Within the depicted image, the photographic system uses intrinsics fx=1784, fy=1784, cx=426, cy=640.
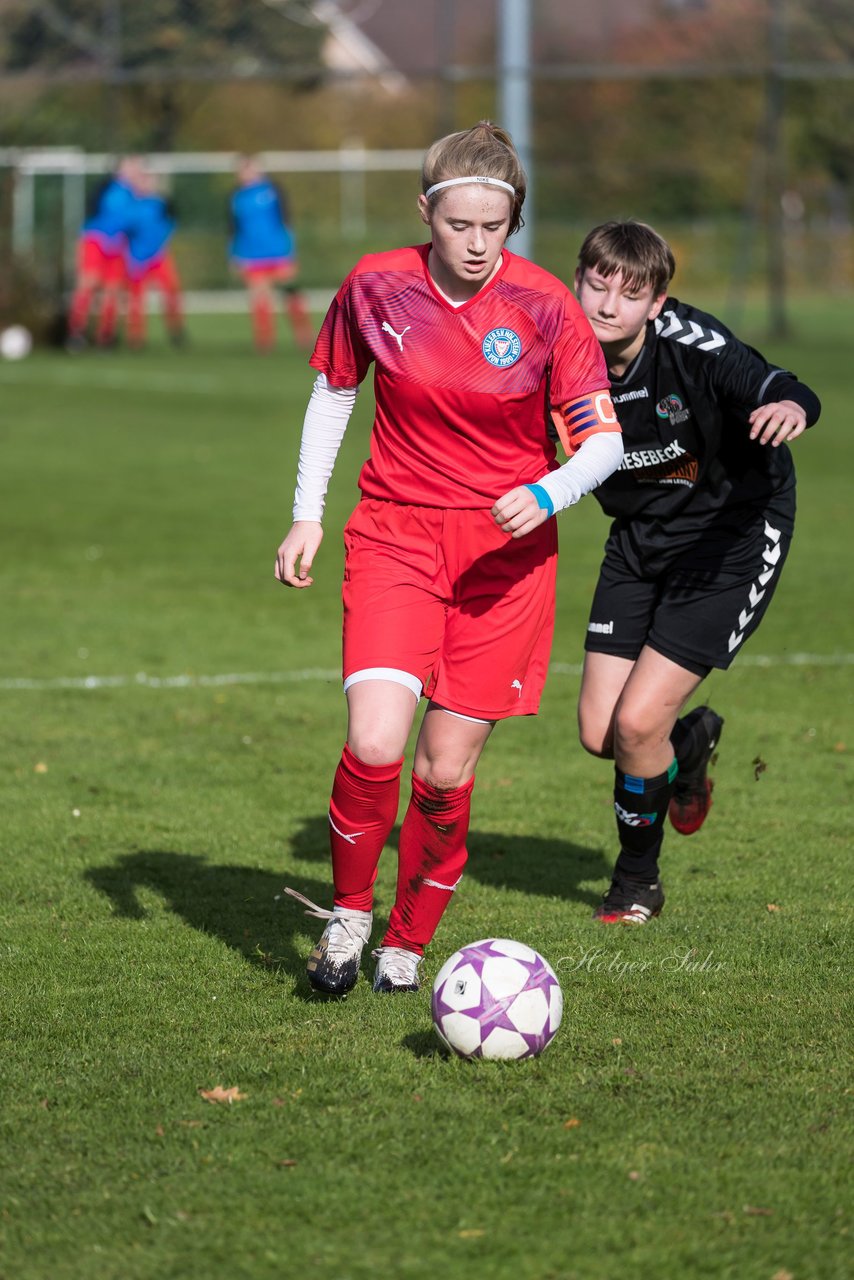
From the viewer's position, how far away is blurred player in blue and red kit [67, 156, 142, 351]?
A: 25500mm

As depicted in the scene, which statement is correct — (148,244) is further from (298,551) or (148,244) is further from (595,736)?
(298,551)

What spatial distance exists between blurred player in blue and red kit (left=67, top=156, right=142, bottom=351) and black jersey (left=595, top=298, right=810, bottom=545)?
21.5 metres

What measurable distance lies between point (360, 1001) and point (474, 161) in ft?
6.65

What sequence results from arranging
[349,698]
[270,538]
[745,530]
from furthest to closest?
1. [270,538]
2. [745,530]
3. [349,698]

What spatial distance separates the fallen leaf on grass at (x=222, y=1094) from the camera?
12.4 feet

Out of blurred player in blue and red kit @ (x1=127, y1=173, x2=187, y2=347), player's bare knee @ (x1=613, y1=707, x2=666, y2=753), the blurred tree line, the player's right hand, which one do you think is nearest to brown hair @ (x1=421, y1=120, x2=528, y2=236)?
the player's right hand

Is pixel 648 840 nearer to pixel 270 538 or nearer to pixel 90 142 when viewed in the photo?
pixel 270 538

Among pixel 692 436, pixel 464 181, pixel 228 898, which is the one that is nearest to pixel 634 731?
pixel 692 436

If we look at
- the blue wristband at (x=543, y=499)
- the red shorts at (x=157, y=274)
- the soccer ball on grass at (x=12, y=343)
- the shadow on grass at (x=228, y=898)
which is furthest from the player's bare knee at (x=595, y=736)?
the red shorts at (x=157, y=274)

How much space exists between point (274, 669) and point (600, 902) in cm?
351

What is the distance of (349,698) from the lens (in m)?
4.35

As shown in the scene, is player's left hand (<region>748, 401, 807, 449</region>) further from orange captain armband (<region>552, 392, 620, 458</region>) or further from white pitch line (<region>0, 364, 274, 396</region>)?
white pitch line (<region>0, 364, 274, 396</region>)

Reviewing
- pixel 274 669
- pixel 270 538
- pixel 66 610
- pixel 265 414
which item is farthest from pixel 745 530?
pixel 265 414

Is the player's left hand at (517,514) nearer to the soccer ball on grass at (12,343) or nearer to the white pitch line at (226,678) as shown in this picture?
the white pitch line at (226,678)
